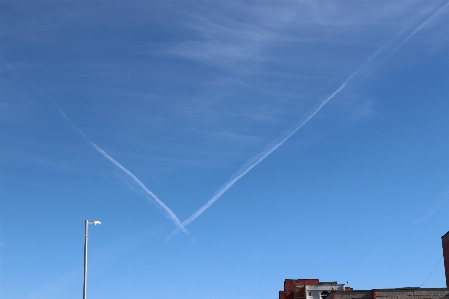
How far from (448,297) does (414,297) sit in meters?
3.74

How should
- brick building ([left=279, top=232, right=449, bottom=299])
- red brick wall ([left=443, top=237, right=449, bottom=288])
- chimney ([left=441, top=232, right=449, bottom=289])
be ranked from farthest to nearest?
chimney ([left=441, top=232, right=449, bottom=289]) → red brick wall ([left=443, top=237, right=449, bottom=288]) → brick building ([left=279, top=232, right=449, bottom=299])

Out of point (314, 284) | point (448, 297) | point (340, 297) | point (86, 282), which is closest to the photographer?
point (86, 282)

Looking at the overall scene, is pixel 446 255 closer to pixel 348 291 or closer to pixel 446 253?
pixel 446 253

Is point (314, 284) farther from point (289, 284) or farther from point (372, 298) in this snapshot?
point (372, 298)

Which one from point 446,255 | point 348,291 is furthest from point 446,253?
point 348,291

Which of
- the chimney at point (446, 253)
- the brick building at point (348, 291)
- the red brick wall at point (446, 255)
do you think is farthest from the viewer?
the chimney at point (446, 253)

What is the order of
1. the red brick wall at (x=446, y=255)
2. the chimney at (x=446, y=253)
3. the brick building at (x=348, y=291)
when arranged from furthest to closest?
the chimney at (x=446, y=253), the red brick wall at (x=446, y=255), the brick building at (x=348, y=291)

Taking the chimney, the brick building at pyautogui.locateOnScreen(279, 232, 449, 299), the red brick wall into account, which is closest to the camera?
the brick building at pyautogui.locateOnScreen(279, 232, 449, 299)

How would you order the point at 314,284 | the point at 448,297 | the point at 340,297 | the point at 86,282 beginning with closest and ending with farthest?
the point at 86,282 < the point at 448,297 < the point at 340,297 < the point at 314,284

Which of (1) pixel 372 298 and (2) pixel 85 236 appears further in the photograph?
(1) pixel 372 298

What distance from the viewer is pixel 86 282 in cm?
3325

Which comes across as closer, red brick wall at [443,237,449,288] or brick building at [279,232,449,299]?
brick building at [279,232,449,299]

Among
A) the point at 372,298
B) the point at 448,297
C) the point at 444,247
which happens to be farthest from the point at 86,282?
the point at 444,247

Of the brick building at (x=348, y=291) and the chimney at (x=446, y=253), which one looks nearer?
the brick building at (x=348, y=291)
